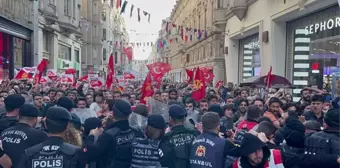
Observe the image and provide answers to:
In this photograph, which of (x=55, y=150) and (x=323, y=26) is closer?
(x=55, y=150)

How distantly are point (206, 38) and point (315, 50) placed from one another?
2066cm

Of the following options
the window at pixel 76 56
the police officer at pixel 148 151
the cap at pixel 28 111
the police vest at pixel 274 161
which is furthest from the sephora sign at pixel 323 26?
the window at pixel 76 56

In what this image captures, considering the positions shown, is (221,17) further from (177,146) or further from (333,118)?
(333,118)

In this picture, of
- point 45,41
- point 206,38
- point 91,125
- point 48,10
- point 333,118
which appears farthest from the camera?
point 206,38

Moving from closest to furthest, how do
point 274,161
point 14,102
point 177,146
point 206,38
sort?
point 274,161 < point 177,146 < point 14,102 < point 206,38

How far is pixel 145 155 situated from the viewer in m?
5.11

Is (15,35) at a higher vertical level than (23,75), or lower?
higher

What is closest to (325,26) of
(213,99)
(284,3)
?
(284,3)

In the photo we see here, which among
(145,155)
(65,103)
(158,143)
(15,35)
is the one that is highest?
(15,35)

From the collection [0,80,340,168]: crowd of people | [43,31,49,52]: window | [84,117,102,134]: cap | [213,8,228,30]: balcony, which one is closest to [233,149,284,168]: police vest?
[0,80,340,168]: crowd of people

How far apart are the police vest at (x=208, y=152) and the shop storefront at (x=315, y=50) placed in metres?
8.63

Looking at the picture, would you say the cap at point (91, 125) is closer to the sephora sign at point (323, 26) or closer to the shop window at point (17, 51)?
the sephora sign at point (323, 26)

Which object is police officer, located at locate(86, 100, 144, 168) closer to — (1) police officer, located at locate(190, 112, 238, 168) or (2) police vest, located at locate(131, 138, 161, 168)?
(2) police vest, located at locate(131, 138, 161, 168)

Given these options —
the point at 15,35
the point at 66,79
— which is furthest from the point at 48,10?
the point at 66,79
